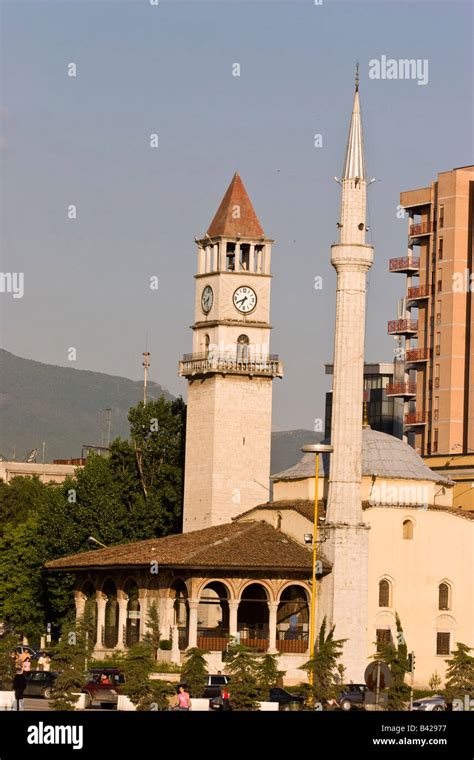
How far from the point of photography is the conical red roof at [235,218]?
10356 cm

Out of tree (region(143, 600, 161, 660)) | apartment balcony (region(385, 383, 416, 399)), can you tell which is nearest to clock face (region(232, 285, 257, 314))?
tree (region(143, 600, 161, 660))

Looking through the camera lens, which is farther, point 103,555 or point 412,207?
point 412,207

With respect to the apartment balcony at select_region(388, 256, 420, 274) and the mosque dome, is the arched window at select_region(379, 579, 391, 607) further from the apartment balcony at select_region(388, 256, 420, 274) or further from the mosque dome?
the apartment balcony at select_region(388, 256, 420, 274)

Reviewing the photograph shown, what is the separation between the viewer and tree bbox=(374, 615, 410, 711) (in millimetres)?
61375

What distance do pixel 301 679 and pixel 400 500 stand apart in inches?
456

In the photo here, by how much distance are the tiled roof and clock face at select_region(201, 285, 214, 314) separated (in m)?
14.1

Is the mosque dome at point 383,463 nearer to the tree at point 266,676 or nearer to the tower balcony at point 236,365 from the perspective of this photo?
the tower balcony at point 236,365

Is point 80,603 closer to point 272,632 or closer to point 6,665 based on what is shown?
point 272,632

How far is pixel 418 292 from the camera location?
12794cm

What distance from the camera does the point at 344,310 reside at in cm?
8675

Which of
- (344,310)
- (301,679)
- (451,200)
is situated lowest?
(301,679)

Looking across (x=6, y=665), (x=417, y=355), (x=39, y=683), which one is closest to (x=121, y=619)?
(x=39, y=683)

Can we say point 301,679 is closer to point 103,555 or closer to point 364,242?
point 103,555

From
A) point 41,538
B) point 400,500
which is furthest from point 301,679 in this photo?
point 41,538
